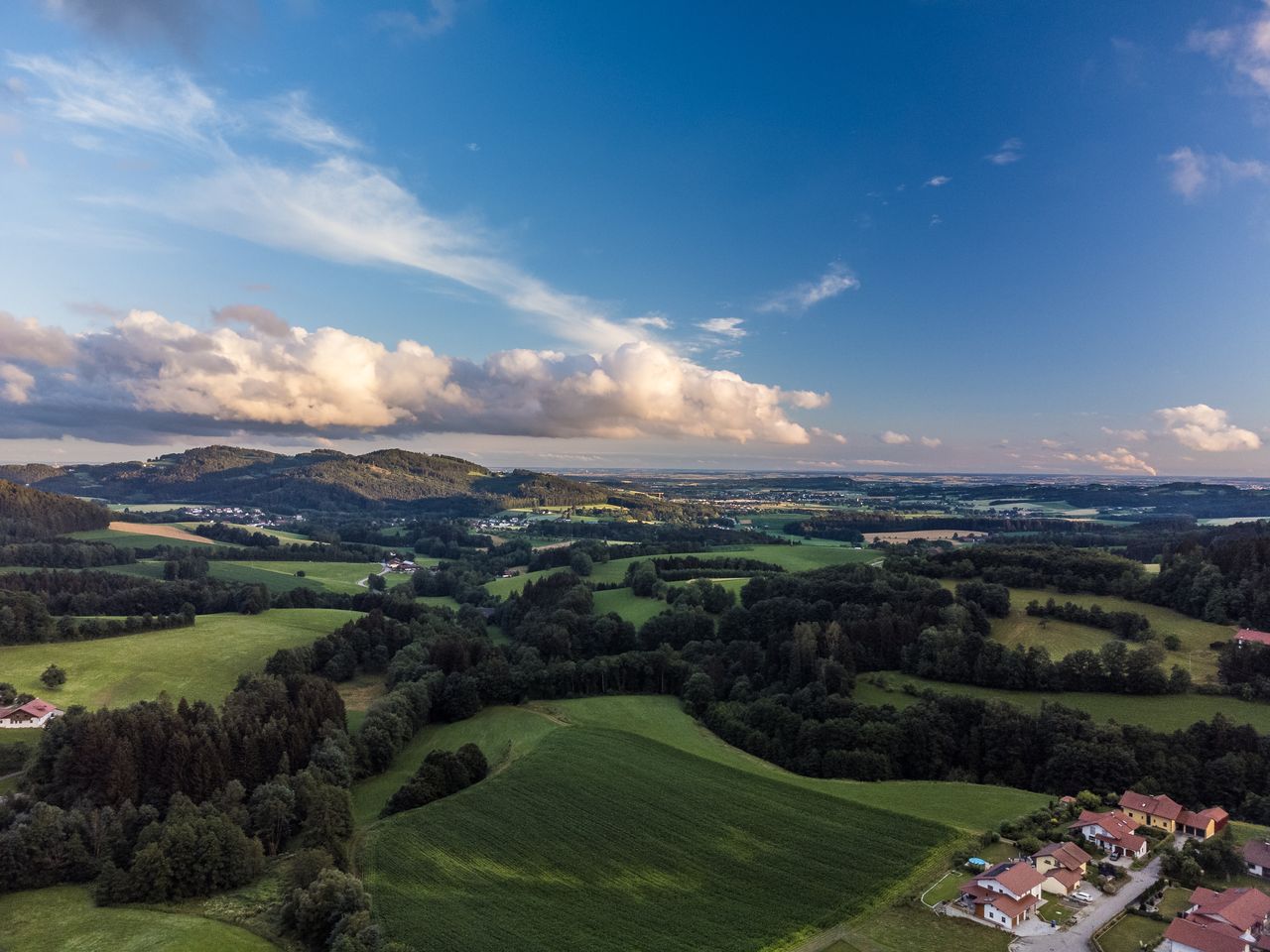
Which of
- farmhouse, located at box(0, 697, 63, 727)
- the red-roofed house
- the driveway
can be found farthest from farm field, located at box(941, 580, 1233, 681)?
farmhouse, located at box(0, 697, 63, 727)

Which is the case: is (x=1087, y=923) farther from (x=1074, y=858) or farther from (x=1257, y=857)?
(x=1257, y=857)

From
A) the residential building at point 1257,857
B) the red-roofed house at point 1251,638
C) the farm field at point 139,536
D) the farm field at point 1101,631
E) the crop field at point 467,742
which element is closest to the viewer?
the residential building at point 1257,857

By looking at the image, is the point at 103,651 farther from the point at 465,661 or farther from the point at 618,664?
the point at 618,664

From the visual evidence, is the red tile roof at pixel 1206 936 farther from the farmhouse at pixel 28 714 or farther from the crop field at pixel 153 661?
the farmhouse at pixel 28 714

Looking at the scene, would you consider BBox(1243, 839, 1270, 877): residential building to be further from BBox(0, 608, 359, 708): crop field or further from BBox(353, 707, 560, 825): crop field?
BBox(0, 608, 359, 708): crop field

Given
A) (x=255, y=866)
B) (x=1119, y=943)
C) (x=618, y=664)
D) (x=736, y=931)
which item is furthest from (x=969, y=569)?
(x=255, y=866)


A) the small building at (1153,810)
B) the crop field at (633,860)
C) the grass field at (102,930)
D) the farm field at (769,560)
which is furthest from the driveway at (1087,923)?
the farm field at (769,560)
